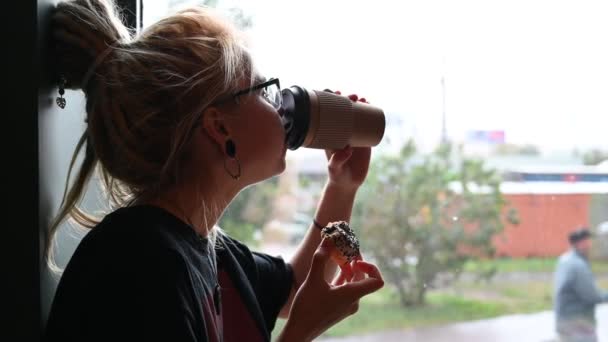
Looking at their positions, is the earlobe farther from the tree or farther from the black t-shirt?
the tree

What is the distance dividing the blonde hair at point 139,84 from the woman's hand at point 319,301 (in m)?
0.22

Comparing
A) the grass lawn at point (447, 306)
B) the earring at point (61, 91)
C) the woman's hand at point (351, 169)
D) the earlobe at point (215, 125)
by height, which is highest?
the earring at point (61, 91)

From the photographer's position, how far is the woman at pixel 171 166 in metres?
0.73

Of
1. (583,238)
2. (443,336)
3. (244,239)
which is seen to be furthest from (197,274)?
(583,238)

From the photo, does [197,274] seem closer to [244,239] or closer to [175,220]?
[175,220]

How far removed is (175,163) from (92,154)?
0.11 m

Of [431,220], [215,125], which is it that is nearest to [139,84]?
[215,125]

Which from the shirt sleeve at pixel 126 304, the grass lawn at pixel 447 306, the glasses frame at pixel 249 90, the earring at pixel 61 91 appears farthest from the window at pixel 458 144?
the shirt sleeve at pixel 126 304

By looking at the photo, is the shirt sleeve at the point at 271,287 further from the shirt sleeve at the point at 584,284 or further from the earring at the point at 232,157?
the shirt sleeve at the point at 584,284

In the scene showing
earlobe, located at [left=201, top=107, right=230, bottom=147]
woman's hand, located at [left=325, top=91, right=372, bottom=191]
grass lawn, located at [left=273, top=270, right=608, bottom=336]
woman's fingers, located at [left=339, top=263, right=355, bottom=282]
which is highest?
earlobe, located at [left=201, top=107, right=230, bottom=147]

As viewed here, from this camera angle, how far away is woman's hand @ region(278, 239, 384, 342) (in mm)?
843

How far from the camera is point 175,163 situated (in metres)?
0.83

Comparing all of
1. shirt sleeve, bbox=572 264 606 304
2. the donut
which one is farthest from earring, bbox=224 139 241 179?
shirt sleeve, bbox=572 264 606 304

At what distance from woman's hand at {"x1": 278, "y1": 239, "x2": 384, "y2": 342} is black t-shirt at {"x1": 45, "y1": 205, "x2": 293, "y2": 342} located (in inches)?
3.9
